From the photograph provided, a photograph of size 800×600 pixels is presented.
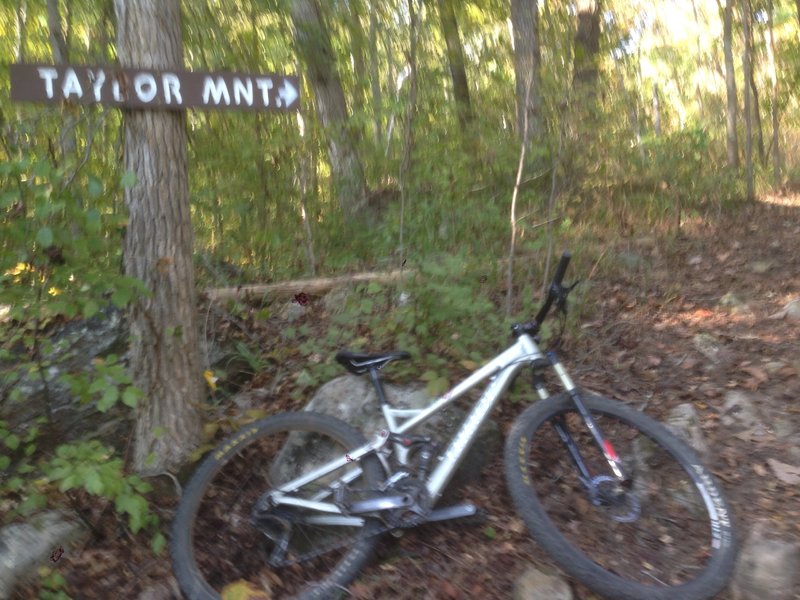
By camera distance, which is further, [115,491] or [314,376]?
[314,376]

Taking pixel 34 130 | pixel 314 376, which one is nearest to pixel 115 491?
pixel 314 376

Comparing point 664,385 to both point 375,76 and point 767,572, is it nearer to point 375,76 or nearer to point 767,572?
point 767,572

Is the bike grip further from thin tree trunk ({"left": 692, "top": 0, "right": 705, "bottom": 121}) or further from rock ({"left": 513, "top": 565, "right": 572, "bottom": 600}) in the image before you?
thin tree trunk ({"left": 692, "top": 0, "right": 705, "bottom": 121})

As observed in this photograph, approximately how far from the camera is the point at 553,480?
364cm

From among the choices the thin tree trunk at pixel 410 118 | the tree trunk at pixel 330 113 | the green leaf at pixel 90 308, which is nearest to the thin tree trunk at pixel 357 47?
the tree trunk at pixel 330 113

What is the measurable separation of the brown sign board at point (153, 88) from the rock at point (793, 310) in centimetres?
464

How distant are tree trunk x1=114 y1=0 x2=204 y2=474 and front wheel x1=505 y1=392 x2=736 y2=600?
187cm

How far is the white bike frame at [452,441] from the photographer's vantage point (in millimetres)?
3373

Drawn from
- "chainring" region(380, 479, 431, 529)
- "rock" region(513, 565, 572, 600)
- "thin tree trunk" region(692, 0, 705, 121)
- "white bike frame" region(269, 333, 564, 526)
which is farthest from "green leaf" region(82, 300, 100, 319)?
"thin tree trunk" region(692, 0, 705, 121)

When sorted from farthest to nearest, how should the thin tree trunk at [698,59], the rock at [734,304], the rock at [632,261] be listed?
the thin tree trunk at [698,59], the rock at [632,261], the rock at [734,304]

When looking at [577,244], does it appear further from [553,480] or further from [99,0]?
[99,0]

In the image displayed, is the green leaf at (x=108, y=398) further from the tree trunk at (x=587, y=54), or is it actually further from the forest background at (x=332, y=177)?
the tree trunk at (x=587, y=54)

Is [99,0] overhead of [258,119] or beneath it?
overhead

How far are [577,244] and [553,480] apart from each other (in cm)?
388
